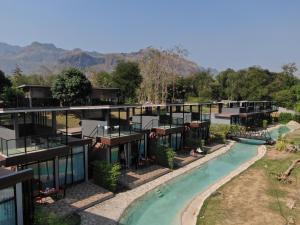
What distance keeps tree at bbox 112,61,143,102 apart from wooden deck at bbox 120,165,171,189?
55.1 meters

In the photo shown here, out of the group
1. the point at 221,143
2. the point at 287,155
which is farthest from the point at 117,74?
the point at 287,155

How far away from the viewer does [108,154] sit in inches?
894

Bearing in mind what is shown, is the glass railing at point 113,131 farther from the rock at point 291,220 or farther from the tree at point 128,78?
the tree at point 128,78

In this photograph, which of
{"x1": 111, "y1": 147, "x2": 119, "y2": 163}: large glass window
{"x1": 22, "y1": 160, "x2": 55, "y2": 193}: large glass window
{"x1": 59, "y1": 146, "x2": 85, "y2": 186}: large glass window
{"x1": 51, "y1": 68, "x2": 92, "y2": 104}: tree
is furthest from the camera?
{"x1": 51, "y1": 68, "x2": 92, "y2": 104}: tree

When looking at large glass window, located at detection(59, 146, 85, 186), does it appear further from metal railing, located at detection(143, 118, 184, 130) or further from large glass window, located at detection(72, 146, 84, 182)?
metal railing, located at detection(143, 118, 184, 130)

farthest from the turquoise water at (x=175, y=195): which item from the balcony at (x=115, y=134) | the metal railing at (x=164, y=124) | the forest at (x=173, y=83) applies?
the forest at (x=173, y=83)

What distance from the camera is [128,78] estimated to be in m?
83.9

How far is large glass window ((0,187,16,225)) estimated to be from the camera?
1282 centimetres

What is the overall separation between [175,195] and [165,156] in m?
5.47

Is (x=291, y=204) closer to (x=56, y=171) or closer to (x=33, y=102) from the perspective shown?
(x=56, y=171)

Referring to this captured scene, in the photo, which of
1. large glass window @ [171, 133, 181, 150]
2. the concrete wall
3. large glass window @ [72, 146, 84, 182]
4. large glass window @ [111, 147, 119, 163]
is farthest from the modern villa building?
large glass window @ [72, 146, 84, 182]

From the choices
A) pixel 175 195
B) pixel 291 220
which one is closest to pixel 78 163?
pixel 175 195

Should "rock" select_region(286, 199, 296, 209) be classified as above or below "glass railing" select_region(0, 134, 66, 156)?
below

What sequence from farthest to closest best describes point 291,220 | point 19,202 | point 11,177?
point 291,220, point 19,202, point 11,177
